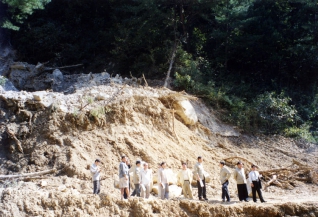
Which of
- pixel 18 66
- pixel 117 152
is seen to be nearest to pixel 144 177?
pixel 117 152

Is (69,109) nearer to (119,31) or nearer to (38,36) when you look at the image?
(119,31)

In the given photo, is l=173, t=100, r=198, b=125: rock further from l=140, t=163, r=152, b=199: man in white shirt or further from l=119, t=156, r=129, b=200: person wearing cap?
l=119, t=156, r=129, b=200: person wearing cap

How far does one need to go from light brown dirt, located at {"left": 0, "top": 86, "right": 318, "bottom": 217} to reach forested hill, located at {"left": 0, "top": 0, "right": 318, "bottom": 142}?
165 cm

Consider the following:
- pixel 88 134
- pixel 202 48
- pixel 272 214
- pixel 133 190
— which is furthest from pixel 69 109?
pixel 202 48

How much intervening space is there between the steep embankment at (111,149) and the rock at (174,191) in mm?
1045

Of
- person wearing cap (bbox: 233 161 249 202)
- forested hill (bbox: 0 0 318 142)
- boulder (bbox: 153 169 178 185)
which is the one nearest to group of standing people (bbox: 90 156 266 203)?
person wearing cap (bbox: 233 161 249 202)

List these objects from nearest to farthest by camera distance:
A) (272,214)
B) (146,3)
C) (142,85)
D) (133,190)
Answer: (272,214)
(133,190)
(142,85)
(146,3)

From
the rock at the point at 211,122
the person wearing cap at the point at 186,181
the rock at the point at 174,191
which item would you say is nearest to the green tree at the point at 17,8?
the rock at the point at 211,122

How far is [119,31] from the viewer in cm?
2017

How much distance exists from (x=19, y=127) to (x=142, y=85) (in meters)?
5.55

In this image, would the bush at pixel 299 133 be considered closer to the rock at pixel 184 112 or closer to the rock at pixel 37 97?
the rock at pixel 184 112

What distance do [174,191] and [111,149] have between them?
249 cm

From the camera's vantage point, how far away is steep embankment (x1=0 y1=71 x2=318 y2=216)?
10305 mm

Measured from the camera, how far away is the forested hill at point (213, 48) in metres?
17.7
